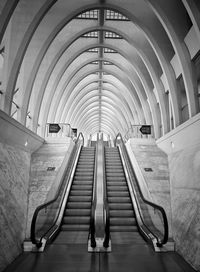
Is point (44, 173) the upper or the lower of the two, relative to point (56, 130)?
lower

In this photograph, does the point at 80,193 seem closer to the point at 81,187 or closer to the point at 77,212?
the point at 81,187

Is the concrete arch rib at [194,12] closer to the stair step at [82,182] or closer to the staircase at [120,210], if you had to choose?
the staircase at [120,210]

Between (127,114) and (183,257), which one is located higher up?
(127,114)

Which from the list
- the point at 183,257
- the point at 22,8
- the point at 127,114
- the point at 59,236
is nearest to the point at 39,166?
the point at 59,236

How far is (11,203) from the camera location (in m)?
6.04

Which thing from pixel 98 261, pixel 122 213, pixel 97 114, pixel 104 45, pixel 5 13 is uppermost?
pixel 97 114

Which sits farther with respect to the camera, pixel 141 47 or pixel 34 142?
pixel 141 47

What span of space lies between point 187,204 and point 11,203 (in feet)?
15.7

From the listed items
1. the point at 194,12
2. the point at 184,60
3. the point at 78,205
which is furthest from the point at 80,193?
the point at 194,12

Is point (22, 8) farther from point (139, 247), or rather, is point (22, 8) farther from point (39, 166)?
point (139, 247)

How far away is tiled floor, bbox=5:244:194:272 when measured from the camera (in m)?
4.88

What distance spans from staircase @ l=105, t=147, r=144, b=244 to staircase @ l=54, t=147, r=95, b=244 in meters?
0.81

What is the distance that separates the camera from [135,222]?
7.50m

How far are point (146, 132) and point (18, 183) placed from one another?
1011 centimetres
